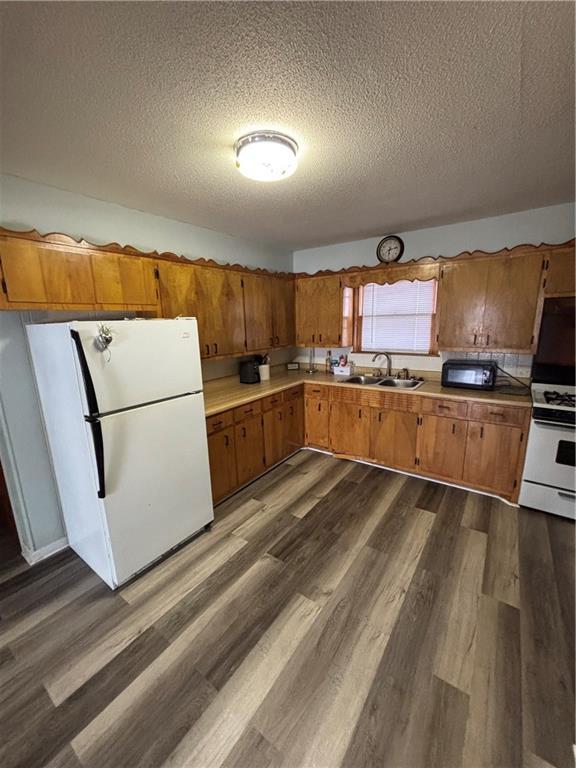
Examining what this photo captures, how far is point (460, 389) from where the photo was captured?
299cm

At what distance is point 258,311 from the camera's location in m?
3.40

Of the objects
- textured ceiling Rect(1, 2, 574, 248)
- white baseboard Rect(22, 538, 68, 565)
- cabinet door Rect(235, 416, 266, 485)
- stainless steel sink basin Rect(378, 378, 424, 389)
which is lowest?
white baseboard Rect(22, 538, 68, 565)

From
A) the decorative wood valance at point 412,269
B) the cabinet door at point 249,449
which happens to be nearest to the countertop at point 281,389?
the cabinet door at point 249,449

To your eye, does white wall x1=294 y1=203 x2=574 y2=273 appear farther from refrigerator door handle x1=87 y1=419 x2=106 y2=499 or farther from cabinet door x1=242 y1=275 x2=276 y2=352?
refrigerator door handle x1=87 y1=419 x2=106 y2=499

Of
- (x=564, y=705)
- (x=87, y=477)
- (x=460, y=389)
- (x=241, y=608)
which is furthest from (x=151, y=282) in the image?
(x=564, y=705)

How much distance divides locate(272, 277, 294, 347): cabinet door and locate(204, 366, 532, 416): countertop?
0.50 m

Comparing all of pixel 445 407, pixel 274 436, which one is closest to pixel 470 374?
pixel 445 407

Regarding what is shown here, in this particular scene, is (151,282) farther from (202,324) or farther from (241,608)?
(241,608)

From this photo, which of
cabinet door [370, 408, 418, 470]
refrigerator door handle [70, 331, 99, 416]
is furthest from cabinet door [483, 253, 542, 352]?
refrigerator door handle [70, 331, 99, 416]

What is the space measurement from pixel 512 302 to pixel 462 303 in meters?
0.39

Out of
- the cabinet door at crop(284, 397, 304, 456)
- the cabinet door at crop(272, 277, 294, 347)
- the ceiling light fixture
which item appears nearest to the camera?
the ceiling light fixture

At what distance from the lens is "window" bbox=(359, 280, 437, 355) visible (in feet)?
11.1

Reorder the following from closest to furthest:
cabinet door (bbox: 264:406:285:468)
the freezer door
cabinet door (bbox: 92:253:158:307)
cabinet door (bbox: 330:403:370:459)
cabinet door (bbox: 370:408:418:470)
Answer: the freezer door
cabinet door (bbox: 92:253:158:307)
cabinet door (bbox: 370:408:418:470)
cabinet door (bbox: 264:406:285:468)
cabinet door (bbox: 330:403:370:459)

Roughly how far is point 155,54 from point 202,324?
1.85m
